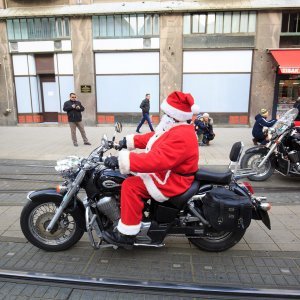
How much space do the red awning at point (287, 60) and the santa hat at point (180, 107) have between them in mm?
11654

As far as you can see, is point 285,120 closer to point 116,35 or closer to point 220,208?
point 220,208

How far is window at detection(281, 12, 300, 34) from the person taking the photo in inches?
515

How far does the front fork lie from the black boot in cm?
51

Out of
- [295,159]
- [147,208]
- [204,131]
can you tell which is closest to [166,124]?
[147,208]

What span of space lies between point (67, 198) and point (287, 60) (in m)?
12.8

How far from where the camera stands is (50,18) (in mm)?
13836

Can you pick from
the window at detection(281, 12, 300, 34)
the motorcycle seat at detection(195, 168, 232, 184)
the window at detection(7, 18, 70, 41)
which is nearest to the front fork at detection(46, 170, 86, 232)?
the motorcycle seat at detection(195, 168, 232, 184)

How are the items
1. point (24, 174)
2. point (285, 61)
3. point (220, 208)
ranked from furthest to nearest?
1. point (285, 61)
2. point (24, 174)
3. point (220, 208)

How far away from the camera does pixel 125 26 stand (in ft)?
44.8

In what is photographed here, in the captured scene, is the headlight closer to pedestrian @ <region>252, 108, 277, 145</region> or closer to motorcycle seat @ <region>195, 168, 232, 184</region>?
motorcycle seat @ <region>195, 168, 232, 184</region>

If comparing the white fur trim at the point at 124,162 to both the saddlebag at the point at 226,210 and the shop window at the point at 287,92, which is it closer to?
the saddlebag at the point at 226,210

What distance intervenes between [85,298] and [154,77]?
12405 millimetres

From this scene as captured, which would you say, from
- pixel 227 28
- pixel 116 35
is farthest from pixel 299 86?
pixel 116 35

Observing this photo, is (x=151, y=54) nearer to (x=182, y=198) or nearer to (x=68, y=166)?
(x=68, y=166)
